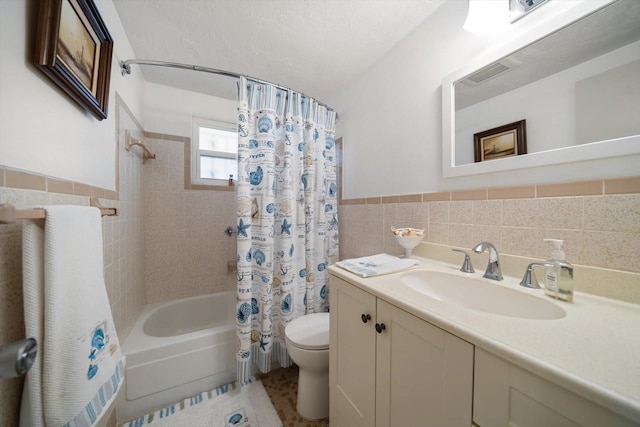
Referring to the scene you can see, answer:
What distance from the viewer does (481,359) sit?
17.7 inches

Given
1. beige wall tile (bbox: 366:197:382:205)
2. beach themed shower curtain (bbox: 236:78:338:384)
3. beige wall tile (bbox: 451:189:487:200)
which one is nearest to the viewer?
beige wall tile (bbox: 451:189:487:200)

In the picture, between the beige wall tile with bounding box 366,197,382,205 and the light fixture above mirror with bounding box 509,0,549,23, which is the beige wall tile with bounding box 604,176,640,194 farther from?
the beige wall tile with bounding box 366,197,382,205

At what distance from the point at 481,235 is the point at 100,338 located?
1.49 metres

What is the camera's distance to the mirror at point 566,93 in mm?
635

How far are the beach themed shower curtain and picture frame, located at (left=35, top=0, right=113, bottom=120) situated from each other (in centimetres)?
61

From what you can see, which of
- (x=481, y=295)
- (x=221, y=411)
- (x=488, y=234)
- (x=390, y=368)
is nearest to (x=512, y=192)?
(x=488, y=234)

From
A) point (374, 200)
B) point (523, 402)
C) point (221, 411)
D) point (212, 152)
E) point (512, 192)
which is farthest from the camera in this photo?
point (212, 152)

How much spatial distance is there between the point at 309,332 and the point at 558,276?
1.16 meters

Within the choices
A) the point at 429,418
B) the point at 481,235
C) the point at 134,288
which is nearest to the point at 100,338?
the point at 429,418

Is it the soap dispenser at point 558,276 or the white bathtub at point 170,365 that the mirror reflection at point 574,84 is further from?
the white bathtub at point 170,365

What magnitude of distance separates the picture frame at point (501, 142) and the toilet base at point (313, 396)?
1406 millimetres

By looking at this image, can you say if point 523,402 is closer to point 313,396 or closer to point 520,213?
point 520,213

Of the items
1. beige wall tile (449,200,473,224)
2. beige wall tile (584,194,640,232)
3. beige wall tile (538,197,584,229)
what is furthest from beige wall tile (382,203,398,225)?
beige wall tile (584,194,640,232)

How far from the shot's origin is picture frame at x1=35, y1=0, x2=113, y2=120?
614 mm
